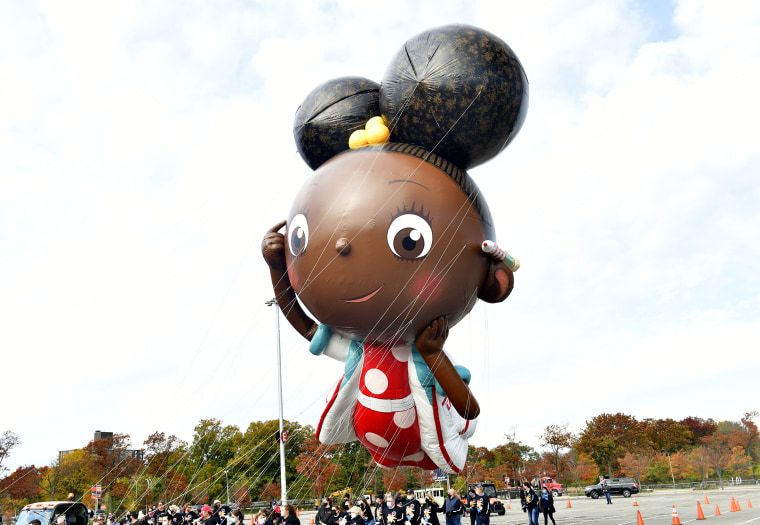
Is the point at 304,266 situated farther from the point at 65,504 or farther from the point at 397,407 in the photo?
the point at 65,504

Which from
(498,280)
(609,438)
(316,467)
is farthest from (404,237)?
(609,438)

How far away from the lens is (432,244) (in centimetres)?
791

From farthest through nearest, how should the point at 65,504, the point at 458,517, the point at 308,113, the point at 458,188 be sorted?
the point at 65,504, the point at 458,517, the point at 308,113, the point at 458,188

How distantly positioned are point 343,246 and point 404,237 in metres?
0.88

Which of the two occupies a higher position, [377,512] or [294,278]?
[294,278]

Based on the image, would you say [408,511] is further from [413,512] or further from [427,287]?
[427,287]

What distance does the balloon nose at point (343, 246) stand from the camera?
25.5 feet

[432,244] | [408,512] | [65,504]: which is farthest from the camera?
[65,504]

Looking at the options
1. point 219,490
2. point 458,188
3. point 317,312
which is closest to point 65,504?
point 317,312

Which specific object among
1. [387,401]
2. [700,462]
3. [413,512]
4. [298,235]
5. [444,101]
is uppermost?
[444,101]

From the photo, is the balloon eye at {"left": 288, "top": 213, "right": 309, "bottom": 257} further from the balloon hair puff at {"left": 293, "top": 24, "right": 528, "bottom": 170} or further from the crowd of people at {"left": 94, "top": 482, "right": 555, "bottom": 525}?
the crowd of people at {"left": 94, "top": 482, "right": 555, "bottom": 525}

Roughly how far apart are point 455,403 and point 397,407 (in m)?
0.92

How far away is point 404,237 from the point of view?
7.82 m

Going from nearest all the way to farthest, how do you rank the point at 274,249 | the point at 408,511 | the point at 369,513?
1. the point at 274,249
2. the point at 408,511
3. the point at 369,513
